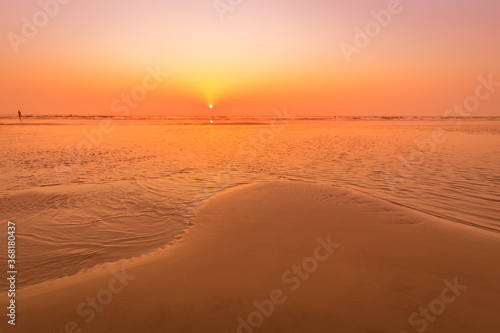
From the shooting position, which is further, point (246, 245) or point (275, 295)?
point (246, 245)

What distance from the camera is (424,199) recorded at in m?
6.91

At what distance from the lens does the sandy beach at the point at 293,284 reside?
2877 millimetres

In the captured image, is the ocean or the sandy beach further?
the ocean

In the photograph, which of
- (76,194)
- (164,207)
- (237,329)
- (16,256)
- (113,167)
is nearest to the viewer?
(237,329)

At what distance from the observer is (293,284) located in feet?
11.6

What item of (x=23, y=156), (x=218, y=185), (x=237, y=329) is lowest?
(x=237, y=329)

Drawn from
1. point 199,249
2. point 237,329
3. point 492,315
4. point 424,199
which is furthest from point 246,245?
point 424,199

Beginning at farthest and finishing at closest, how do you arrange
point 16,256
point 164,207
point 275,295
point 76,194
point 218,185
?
point 218,185, point 76,194, point 164,207, point 16,256, point 275,295

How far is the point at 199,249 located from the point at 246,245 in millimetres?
811

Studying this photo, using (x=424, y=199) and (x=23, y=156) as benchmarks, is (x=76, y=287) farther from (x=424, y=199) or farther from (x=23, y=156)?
(x=23, y=156)

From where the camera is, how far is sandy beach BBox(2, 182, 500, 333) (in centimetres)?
288

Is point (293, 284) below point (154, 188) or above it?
below

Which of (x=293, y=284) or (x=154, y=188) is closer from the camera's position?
(x=293, y=284)

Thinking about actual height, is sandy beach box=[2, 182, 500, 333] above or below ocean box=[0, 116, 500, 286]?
below
